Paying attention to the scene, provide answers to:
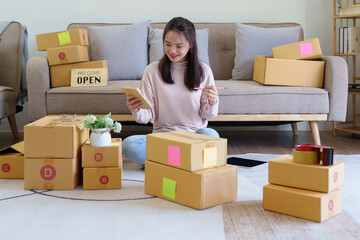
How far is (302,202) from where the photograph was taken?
163cm

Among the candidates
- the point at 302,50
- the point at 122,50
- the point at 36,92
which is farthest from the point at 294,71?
the point at 36,92

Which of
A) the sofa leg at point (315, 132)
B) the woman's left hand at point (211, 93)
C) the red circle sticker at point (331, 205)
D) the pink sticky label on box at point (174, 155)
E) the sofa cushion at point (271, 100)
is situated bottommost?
the red circle sticker at point (331, 205)

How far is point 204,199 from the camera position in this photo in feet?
5.67

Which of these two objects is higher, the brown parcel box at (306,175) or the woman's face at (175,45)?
the woman's face at (175,45)

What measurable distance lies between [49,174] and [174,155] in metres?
0.59

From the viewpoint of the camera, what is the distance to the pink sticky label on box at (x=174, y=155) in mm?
1758

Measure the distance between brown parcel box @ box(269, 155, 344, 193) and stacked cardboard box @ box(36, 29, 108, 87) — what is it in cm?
166

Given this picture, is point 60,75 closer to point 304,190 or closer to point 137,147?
point 137,147

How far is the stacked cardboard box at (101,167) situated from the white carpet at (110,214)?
4 cm

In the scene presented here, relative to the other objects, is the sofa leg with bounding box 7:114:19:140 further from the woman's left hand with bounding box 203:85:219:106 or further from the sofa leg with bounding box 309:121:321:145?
the sofa leg with bounding box 309:121:321:145

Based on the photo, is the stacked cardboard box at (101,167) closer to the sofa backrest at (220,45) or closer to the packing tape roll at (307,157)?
the packing tape roll at (307,157)

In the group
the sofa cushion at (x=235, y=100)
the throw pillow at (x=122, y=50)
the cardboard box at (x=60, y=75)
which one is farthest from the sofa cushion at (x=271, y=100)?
the cardboard box at (x=60, y=75)

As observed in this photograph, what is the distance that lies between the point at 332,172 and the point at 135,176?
0.99 metres

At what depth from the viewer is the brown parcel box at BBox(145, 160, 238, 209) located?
1.72 meters
